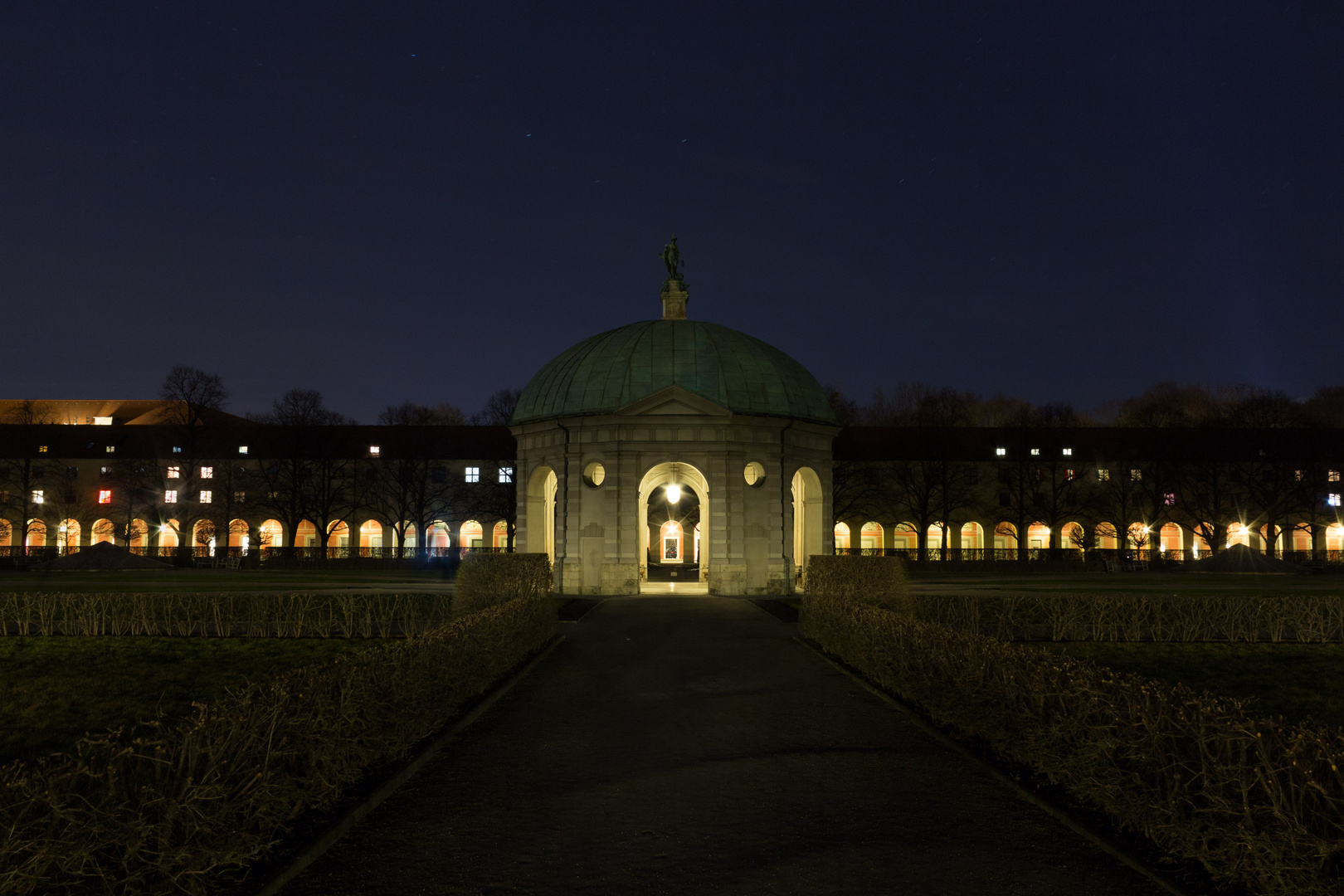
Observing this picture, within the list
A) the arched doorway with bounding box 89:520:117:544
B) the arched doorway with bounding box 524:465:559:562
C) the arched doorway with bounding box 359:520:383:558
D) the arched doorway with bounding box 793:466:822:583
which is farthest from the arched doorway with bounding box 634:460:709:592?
the arched doorway with bounding box 89:520:117:544

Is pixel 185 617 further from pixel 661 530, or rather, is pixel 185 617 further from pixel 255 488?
pixel 255 488

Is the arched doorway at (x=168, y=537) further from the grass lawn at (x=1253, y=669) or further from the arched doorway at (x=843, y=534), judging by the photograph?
the grass lawn at (x=1253, y=669)

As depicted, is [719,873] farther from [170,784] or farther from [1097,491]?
[1097,491]

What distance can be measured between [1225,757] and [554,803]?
649cm

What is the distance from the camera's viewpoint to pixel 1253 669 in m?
23.8

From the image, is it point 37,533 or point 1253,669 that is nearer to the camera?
point 1253,669

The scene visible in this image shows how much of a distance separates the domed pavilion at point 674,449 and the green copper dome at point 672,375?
63 mm

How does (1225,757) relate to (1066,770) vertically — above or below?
above

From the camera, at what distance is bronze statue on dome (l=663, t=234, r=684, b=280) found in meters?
50.8

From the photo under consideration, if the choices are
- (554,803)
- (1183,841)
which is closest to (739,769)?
(554,803)

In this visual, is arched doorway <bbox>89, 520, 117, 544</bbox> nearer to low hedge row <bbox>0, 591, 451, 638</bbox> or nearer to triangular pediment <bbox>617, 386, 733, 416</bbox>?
low hedge row <bbox>0, 591, 451, 638</bbox>

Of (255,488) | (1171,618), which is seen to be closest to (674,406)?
(1171,618)

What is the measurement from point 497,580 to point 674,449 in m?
16.2

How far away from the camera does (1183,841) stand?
8.36m
